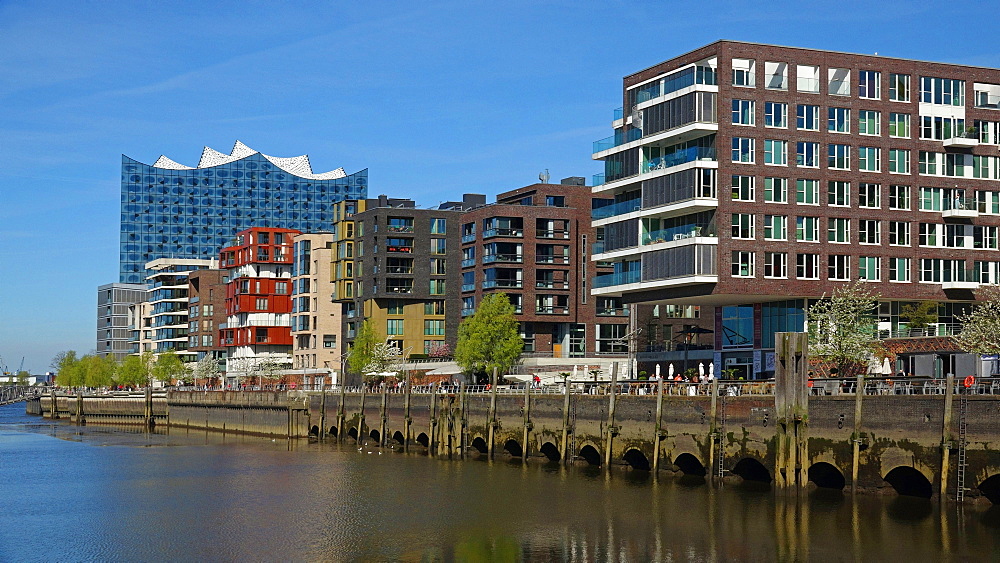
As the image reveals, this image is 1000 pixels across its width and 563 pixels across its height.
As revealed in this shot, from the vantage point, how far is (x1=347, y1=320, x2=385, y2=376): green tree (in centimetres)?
14688

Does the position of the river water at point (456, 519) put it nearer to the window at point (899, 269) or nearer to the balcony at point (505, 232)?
the window at point (899, 269)

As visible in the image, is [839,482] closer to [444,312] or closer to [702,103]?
[702,103]

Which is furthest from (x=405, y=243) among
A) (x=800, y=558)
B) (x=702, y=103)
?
(x=800, y=558)

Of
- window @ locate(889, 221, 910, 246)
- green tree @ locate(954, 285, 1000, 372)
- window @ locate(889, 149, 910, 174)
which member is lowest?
green tree @ locate(954, 285, 1000, 372)

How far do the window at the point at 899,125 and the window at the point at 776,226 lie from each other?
11.6 metres

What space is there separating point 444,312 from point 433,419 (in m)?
74.5

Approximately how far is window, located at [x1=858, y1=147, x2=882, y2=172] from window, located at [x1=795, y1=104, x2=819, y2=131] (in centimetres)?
417

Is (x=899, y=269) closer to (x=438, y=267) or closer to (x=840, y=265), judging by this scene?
(x=840, y=265)

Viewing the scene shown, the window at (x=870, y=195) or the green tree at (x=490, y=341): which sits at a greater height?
the window at (x=870, y=195)

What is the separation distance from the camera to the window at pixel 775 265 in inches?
3615

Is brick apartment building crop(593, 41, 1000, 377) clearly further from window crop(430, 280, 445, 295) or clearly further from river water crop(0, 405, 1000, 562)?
window crop(430, 280, 445, 295)

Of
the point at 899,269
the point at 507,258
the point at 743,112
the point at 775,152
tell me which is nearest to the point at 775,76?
the point at 743,112

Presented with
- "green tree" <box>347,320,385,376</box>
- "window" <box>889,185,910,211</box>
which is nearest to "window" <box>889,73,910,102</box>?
"window" <box>889,185,910,211</box>

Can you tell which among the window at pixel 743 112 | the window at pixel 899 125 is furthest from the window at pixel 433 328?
the window at pixel 899 125
